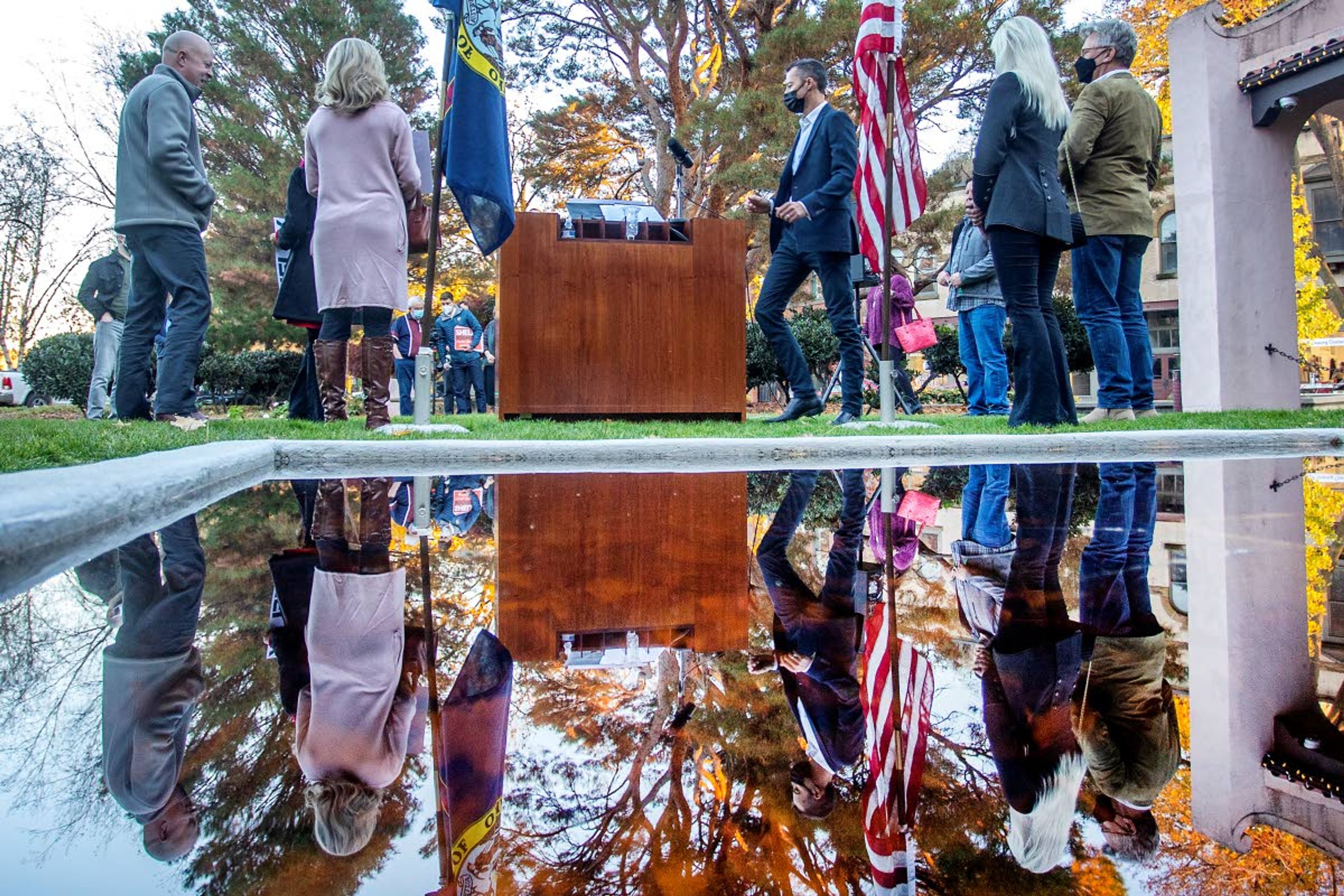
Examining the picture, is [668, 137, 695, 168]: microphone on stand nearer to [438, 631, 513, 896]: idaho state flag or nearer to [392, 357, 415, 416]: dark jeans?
[392, 357, 415, 416]: dark jeans

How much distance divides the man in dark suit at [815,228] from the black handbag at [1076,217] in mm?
1517

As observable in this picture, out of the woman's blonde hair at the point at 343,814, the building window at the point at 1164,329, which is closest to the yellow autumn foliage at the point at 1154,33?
the building window at the point at 1164,329

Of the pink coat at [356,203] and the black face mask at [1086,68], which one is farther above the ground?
the black face mask at [1086,68]

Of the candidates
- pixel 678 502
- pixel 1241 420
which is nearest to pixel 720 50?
pixel 1241 420

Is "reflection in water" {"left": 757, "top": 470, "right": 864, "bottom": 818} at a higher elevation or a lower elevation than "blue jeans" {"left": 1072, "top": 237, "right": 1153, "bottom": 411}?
lower

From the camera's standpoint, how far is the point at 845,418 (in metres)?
7.02

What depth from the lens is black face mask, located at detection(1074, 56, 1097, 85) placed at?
6879mm

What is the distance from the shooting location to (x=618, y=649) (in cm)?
182

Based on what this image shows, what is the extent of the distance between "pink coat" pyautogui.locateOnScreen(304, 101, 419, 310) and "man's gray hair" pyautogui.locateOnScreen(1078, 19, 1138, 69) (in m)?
5.10

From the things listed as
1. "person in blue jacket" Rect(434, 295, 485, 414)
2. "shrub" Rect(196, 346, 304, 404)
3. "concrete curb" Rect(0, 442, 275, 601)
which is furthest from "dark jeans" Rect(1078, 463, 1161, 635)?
"shrub" Rect(196, 346, 304, 404)

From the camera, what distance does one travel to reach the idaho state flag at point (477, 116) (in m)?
6.17

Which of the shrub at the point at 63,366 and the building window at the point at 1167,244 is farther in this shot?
the building window at the point at 1167,244

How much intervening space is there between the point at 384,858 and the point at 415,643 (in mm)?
893

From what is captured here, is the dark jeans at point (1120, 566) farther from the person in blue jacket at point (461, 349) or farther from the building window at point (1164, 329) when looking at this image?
the building window at point (1164, 329)
